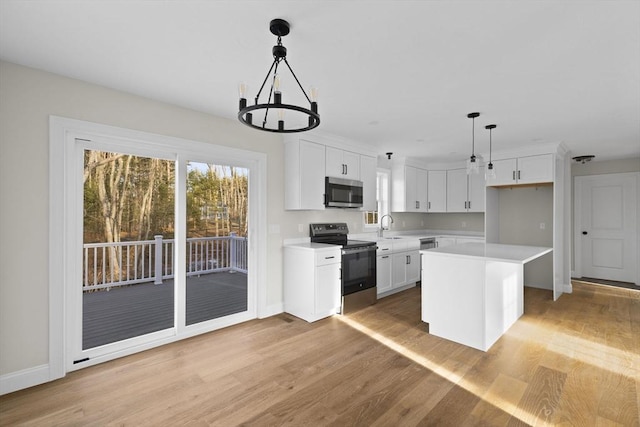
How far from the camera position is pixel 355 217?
519 centimetres

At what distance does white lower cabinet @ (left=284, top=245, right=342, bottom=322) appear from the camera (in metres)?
3.73

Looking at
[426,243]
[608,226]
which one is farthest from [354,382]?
[608,226]

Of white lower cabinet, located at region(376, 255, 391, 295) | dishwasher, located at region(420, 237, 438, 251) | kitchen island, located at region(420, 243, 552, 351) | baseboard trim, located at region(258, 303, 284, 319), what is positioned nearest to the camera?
kitchen island, located at region(420, 243, 552, 351)

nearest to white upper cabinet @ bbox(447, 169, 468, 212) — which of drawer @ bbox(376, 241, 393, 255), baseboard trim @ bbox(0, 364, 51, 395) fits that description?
drawer @ bbox(376, 241, 393, 255)

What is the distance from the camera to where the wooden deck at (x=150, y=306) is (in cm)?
322

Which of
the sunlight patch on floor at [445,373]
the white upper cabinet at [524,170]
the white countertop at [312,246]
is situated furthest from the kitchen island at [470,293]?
the white upper cabinet at [524,170]

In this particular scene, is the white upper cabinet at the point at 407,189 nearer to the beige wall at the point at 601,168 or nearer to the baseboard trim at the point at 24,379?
the beige wall at the point at 601,168

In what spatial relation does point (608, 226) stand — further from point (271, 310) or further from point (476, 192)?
point (271, 310)

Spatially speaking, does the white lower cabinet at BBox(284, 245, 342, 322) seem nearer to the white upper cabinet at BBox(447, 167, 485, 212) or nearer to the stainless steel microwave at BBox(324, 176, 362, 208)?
the stainless steel microwave at BBox(324, 176, 362, 208)

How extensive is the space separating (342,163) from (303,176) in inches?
31.2

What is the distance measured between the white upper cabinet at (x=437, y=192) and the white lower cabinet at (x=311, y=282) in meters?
3.30

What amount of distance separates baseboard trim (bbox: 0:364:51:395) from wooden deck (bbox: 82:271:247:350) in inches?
14.8

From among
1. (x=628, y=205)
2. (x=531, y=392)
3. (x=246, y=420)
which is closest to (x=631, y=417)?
(x=531, y=392)

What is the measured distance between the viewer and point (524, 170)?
5074 mm
